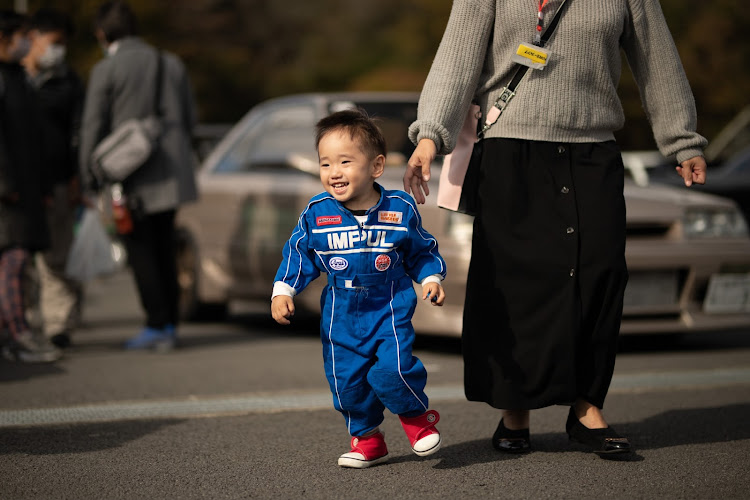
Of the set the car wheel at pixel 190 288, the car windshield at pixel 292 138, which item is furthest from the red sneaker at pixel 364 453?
the car wheel at pixel 190 288

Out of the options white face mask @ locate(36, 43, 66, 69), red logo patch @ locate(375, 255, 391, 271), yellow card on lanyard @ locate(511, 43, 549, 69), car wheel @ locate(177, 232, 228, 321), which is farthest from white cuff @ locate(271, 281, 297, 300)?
car wheel @ locate(177, 232, 228, 321)

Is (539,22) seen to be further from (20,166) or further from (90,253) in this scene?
(90,253)

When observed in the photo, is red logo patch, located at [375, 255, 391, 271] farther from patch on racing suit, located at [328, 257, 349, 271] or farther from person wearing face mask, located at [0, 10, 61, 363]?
person wearing face mask, located at [0, 10, 61, 363]

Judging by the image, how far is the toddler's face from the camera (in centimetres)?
407

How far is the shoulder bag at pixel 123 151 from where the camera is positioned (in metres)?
7.30

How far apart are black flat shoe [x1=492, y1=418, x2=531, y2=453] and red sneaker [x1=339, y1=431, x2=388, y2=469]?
485 mm

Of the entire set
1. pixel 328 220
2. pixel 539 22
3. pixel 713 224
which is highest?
pixel 539 22

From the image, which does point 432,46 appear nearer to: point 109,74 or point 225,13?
point 225,13

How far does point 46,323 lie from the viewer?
7.73 m

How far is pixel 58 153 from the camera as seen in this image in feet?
24.8

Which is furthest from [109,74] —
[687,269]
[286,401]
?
[687,269]

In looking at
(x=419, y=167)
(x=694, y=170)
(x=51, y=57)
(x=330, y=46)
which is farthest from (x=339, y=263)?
(x=330, y=46)

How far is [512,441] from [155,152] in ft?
12.8

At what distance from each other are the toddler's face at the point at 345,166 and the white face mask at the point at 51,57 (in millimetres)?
4005
